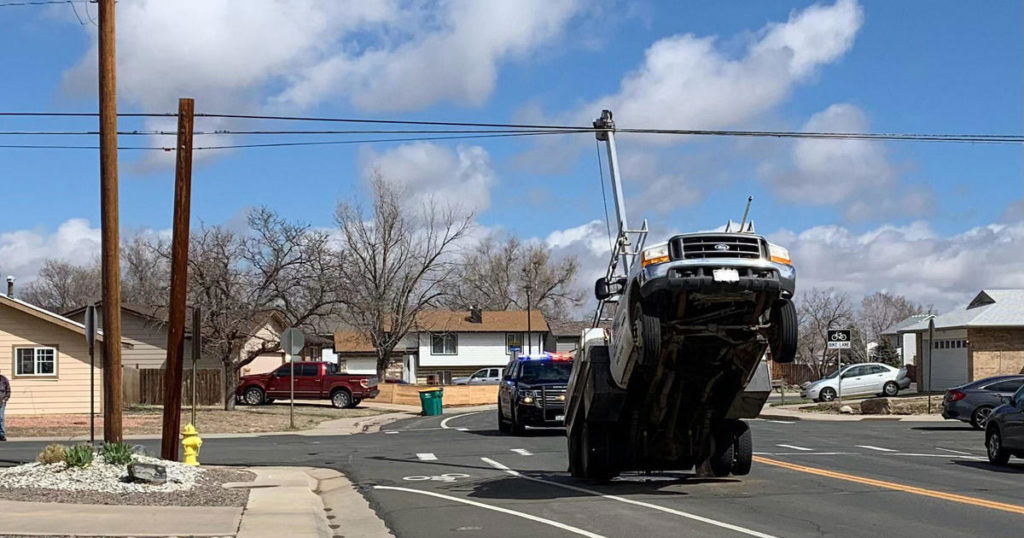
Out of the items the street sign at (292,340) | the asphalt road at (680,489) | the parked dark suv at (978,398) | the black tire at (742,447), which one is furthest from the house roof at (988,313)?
the black tire at (742,447)

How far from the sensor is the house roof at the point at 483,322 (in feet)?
261

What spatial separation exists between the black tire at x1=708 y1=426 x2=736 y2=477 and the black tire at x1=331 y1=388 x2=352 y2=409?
98.9ft

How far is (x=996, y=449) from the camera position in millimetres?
18641

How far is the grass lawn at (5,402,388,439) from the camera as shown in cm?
2973

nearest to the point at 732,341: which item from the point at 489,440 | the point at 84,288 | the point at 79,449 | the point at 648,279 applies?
the point at 648,279

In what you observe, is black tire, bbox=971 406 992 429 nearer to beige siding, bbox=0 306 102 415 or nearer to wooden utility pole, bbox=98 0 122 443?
wooden utility pole, bbox=98 0 122 443

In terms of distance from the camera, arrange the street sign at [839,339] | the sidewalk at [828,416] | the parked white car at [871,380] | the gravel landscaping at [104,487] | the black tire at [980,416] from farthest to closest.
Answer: the parked white car at [871,380]
the street sign at [839,339]
the sidewalk at [828,416]
the black tire at [980,416]
the gravel landscaping at [104,487]

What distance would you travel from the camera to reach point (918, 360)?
161 feet

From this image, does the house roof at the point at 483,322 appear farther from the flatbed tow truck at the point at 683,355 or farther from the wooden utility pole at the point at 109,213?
the flatbed tow truck at the point at 683,355

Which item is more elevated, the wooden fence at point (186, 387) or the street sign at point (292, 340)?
the street sign at point (292, 340)

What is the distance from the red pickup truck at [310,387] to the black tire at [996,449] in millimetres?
28717

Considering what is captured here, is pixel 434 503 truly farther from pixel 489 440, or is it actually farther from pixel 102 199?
pixel 489 440

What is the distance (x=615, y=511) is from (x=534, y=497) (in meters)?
1.79

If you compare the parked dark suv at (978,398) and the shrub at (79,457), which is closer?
the shrub at (79,457)
